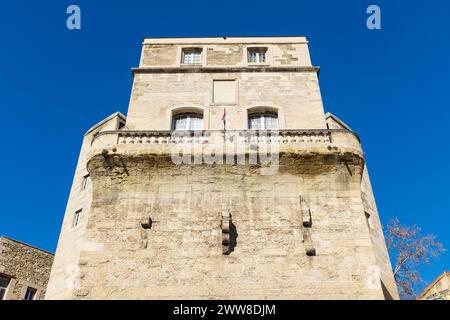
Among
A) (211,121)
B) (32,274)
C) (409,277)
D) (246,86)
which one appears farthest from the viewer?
(409,277)

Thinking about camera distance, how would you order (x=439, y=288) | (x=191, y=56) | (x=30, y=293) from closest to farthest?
(x=191, y=56) < (x=439, y=288) < (x=30, y=293)

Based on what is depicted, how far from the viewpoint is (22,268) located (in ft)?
57.1

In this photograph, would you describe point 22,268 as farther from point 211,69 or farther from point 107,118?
point 211,69

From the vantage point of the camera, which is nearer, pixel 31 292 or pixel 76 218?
pixel 76 218

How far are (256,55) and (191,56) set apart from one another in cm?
236

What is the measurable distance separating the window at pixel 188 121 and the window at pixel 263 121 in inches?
61.5

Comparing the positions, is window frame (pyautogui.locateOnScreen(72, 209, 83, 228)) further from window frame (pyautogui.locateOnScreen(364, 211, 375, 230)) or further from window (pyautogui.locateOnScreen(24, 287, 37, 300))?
window frame (pyautogui.locateOnScreen(364, 211, 375, 230))

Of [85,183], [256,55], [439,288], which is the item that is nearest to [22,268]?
[85,183]

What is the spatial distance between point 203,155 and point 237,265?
9.58 feet

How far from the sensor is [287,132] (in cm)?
1048

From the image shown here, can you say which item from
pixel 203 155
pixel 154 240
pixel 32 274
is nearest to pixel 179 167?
pixel 203 155

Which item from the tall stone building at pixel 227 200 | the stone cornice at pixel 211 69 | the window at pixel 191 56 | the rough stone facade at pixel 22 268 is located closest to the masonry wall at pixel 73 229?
the tall stone building at pixel 227 200
